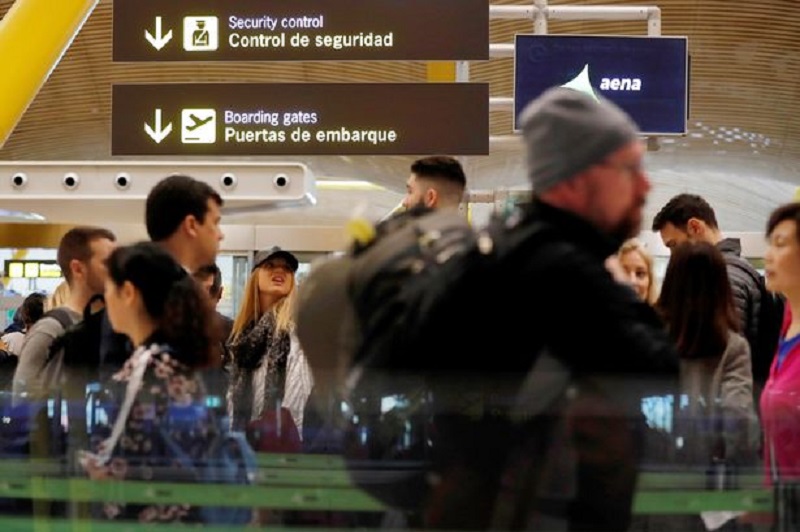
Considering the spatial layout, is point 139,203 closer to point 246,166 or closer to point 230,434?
point 246,166

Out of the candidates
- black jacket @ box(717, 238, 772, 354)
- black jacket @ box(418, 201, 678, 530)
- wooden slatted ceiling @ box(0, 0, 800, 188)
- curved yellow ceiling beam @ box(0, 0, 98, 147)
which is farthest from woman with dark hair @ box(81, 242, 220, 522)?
wooden slatted ceiling @ box(0, 0, 800, 188)

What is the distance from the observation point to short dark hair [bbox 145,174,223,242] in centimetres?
298

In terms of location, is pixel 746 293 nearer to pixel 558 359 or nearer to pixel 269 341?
pixel 269 341

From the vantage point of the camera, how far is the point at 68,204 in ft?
21.0

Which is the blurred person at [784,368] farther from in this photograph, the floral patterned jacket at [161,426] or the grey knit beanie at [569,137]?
the floral patterned jacket at [161,426]

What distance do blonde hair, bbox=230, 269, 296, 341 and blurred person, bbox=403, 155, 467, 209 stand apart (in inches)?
46.7

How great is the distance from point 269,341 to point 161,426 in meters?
2.07

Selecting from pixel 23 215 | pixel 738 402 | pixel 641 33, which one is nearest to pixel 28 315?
pixel 23 215

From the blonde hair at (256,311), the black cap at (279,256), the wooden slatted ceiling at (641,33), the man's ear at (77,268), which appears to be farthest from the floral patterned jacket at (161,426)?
the wooden slatted ceiling at (641,33)

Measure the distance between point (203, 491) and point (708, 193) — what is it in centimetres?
2360

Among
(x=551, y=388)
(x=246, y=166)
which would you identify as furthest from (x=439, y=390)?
(x=246, y=166)

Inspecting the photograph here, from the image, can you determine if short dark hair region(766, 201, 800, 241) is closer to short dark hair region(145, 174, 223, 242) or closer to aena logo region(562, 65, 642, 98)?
short dark hair region(145, 174, 223, 242)

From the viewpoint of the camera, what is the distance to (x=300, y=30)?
586cm

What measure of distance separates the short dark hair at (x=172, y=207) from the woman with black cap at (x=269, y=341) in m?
0.55
